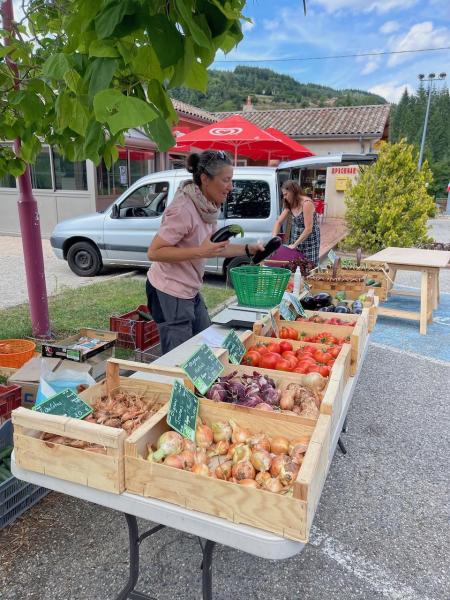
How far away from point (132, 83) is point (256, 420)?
1191 millimetres

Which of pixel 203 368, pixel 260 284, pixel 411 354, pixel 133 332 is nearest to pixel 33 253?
pixel 133 332

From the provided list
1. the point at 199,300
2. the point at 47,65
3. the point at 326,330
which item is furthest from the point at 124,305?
the point at 47,65

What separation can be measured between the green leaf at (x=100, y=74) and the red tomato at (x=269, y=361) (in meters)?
1.48

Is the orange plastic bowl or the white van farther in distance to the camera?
the white van

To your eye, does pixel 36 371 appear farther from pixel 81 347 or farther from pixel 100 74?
pixel 100 74

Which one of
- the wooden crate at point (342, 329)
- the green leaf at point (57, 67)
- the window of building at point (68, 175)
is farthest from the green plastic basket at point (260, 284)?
the window of building at point (68, 175)

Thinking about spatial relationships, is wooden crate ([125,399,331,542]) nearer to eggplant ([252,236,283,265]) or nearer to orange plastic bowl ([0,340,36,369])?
eggplant ([252,236,283,265])

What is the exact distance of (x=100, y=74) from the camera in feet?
3.58

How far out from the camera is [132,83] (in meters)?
1.22

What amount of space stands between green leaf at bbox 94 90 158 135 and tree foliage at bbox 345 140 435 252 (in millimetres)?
10340

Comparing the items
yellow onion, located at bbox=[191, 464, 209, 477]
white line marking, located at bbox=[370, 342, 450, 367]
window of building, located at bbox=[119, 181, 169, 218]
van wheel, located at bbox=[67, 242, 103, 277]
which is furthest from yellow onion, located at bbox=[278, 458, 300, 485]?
van wheel, located at bbox=[67, 242, 103, 277]

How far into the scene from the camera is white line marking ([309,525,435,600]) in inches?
79.4

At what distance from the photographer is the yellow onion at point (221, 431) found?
5.26 ft

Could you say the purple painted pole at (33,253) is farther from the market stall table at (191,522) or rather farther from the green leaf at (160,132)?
the green leaf at (160,132)
